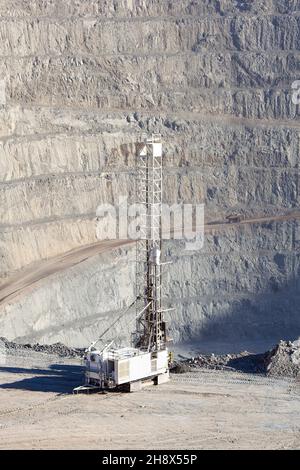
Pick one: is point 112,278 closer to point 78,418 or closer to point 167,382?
point 167,382

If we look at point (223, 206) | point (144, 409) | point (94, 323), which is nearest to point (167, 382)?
point (144, 409)

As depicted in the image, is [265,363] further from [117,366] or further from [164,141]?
[164,141]

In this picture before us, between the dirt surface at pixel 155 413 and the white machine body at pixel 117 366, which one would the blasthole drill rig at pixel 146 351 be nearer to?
the white machine body at pixel 117 366

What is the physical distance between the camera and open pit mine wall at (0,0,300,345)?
7725cm

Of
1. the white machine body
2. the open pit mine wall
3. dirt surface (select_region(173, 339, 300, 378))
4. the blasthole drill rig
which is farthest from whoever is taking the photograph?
the open pit mine wall

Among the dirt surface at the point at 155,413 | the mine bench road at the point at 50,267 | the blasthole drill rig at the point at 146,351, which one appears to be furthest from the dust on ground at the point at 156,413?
the mine bench road at the point at 50,267

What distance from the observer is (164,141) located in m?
89.5

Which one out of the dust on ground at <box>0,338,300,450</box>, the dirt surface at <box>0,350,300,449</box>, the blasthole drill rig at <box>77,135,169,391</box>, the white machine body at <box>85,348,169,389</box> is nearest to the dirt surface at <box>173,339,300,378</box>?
the dust on ground at <box>0,338,300,450</box>

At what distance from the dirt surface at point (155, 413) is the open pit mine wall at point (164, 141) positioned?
19.6 meters

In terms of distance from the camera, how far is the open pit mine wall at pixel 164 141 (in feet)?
253

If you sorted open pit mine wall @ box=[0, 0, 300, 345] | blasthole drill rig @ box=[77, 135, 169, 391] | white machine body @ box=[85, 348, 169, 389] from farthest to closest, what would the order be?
A: 1. open pit mine wall @ box=[0, 0, 300, 345]
2. blasthole drill rig @ box=[77, 135, 169, 391]
3. white machine body @ box=[85, 348, 169, 389]

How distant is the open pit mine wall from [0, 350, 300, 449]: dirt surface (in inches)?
772

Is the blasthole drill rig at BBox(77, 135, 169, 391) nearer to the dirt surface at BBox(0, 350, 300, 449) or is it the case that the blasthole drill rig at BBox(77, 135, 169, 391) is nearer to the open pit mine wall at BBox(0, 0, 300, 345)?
the dirt surface at BBox(0, 350, 300, 449)

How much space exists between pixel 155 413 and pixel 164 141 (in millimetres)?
46300
